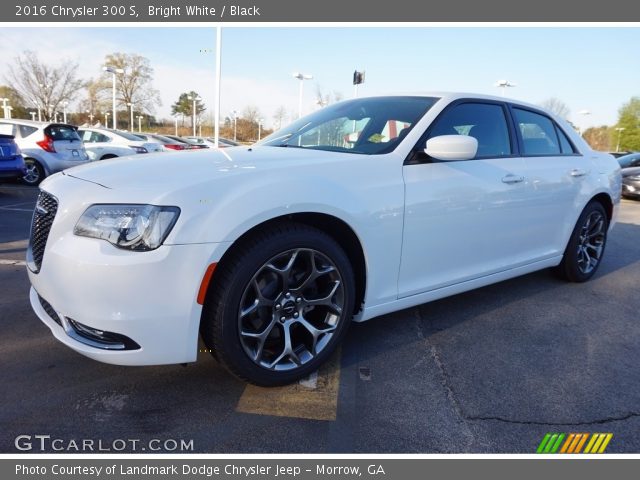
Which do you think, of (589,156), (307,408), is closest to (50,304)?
(307,408)

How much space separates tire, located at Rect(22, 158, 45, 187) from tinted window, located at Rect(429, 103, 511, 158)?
9.60 m

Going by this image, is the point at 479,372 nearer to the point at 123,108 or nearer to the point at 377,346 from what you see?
the point at 377,346

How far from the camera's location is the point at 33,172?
9.57 meters

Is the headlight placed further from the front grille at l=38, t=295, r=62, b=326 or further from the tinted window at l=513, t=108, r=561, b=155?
the tinted window at l=513, t=108, r=561, b=155

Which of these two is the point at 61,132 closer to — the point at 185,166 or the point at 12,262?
the point at 12,262

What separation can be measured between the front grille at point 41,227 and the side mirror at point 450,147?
200 cm

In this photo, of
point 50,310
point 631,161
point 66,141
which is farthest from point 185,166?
point 631,161

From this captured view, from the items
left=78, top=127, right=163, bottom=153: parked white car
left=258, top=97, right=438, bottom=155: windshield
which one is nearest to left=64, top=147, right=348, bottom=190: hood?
left=258, top=97, right=438, bottom=155: windshield

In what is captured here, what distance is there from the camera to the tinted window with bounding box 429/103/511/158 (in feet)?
9.49

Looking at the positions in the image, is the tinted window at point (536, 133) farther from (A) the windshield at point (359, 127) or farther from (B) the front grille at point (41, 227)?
(B) the front grille at point (41, 227)

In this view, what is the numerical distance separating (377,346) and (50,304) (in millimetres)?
1845

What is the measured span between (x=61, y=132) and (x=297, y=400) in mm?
10026

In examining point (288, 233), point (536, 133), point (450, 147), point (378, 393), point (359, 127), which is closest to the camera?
point (288, 233)

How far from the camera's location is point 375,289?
8.28ft
